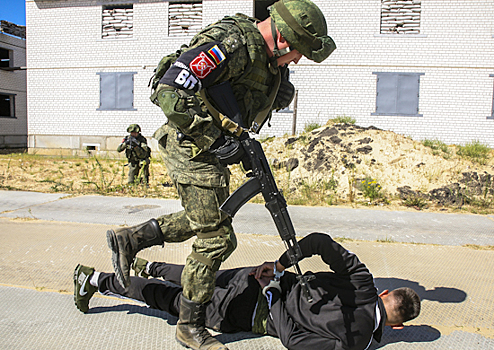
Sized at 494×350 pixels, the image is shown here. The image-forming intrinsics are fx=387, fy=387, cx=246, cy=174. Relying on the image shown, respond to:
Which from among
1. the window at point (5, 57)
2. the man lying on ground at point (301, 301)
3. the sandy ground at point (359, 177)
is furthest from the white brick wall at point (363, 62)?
the man lying on ground at point (301, 301)

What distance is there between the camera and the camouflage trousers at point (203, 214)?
6.70ft

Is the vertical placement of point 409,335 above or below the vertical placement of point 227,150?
below

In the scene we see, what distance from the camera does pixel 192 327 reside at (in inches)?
80.9

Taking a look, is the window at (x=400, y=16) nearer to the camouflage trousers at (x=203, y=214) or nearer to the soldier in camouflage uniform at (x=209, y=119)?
the soldier in camouflage uniform at (x=209, y=119)

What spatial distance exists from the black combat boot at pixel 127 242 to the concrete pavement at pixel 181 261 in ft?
1.26

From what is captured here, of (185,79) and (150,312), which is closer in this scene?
(185,79)

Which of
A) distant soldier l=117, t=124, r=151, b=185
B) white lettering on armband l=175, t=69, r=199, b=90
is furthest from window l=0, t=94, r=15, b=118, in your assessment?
white lettering on armband l=175, t=69, r=199, b=90

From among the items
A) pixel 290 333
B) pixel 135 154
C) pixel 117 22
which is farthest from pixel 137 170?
pixel 117 22

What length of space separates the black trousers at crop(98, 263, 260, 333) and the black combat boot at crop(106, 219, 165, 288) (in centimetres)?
31

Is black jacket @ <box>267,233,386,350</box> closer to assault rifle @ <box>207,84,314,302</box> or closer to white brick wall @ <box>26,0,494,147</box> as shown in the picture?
assault rifle @ <box>207,84,314,302</box>

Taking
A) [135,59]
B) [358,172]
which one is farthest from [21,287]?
[135,59]

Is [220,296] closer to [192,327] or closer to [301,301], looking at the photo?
[192,327]

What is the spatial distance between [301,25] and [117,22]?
1374 cm

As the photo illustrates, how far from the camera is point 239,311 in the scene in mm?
2248
